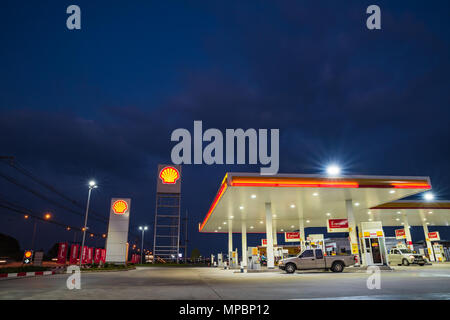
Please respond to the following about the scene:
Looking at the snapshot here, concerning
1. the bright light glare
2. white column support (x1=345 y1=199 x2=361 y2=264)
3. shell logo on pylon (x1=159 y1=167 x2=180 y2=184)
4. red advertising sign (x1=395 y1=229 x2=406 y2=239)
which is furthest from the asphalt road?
shell logo on pylon (x1=159 y1=167 x2=180 y2=184)

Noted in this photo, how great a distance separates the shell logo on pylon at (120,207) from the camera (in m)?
38.1

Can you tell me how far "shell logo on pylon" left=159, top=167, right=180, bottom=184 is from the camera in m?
49.8

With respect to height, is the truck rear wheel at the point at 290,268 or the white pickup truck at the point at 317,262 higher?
the white pickup truck at the point at 317,262

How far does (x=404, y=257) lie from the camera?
28.7m

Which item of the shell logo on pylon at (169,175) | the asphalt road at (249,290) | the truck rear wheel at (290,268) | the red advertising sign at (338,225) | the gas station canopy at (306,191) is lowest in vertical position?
the truck rear wheel at (290,268)

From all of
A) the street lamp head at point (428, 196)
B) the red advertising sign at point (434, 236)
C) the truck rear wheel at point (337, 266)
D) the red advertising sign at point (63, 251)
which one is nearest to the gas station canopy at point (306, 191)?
the truck rear wheel at point (337, 266)

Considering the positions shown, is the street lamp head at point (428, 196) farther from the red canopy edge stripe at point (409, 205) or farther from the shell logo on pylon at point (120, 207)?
the shell logo on pylon at point (120, 207)

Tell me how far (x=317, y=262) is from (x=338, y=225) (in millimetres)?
5533

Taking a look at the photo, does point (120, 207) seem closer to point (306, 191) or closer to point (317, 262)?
point (306, 191)

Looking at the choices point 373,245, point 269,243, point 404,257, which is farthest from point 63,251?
point 404,257

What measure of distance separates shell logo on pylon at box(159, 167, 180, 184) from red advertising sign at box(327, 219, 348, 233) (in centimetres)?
3157

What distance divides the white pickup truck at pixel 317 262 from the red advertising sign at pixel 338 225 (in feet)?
14.8
